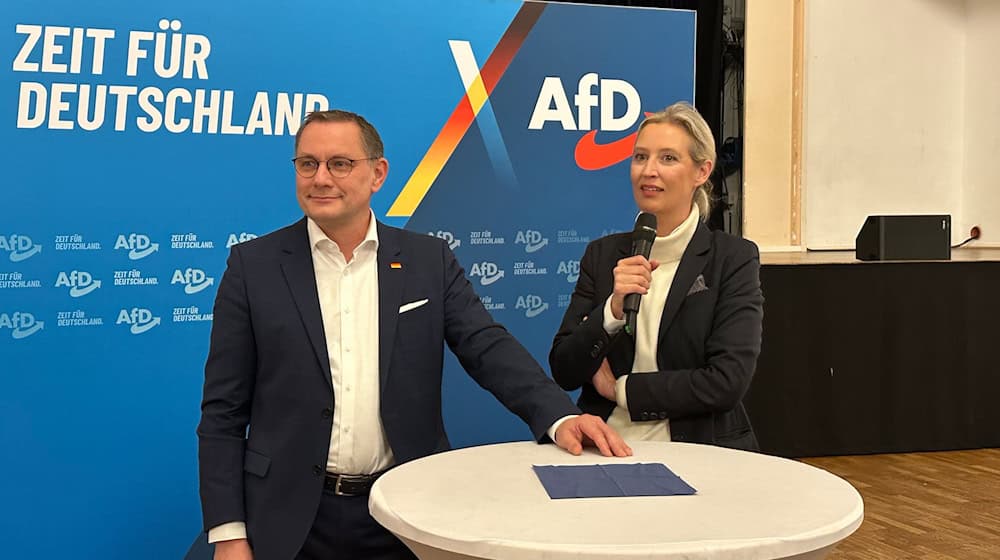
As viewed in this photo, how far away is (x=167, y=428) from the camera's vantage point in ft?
11.0

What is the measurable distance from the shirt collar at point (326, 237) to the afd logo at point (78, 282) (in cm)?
137

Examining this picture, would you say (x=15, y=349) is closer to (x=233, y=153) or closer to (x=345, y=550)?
(x=233, y=153)

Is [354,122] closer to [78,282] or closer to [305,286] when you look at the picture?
[305,286]

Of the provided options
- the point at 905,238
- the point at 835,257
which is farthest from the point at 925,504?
the point at 835,257

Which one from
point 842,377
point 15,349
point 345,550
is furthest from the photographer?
point 842,377

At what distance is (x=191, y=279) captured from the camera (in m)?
3.37

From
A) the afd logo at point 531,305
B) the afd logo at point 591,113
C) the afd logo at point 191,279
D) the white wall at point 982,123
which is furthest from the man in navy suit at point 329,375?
the white wall at point 982,123

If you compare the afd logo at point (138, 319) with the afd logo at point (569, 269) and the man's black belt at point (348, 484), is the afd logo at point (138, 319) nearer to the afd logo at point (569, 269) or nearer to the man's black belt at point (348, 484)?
the man's black belt at point (348, 484)

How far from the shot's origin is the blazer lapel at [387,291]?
2191mm

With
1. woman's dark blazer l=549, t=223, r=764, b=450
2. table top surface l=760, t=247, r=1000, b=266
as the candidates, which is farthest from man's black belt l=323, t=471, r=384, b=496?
table top surface l=760, t=247, r=1000, b=266

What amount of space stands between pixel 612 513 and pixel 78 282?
230 cm

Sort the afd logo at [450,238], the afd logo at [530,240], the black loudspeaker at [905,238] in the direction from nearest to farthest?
the afd logo at [450,238]
the afd logo at [530,240]
the black loudspeaker at [905,238]

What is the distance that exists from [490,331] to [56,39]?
1.93 m

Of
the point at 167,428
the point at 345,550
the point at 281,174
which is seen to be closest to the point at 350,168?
the point at 345,550
